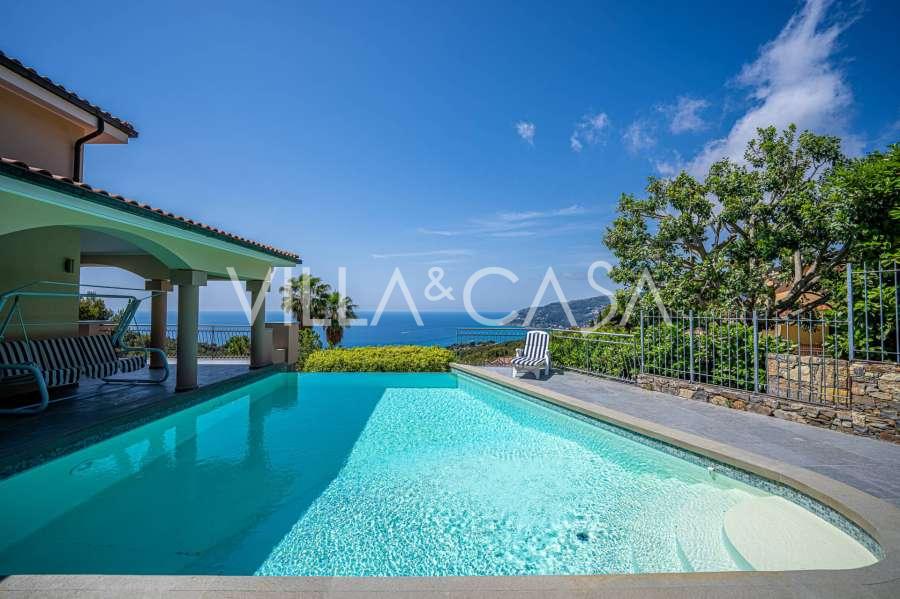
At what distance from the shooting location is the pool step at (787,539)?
309 cm

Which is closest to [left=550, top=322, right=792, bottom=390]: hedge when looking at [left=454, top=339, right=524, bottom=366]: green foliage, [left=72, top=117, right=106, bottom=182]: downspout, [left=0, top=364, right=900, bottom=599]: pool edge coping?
[left=454, top=339, right=524, bottom=366]: green foliage

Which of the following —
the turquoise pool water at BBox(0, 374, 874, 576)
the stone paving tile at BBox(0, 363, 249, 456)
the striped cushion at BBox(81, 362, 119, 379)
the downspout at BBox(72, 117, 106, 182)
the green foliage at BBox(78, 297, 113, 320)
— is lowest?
the turquoise pool water at BBox(0, 374, 874, 576)

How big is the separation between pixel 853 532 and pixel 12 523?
23.3ft

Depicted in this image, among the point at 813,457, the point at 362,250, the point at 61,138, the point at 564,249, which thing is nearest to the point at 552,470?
the point at 813,457

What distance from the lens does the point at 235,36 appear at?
391 inches

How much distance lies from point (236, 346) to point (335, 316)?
20.7ft

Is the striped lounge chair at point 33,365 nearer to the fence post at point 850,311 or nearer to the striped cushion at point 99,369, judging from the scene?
the striped cushion at point 99,369

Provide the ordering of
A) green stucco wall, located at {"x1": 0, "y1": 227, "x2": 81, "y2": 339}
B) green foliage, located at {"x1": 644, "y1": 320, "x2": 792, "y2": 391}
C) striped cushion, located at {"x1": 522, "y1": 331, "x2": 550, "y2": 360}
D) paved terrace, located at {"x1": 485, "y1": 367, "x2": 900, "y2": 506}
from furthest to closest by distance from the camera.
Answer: striped cushion, located at {"x1": 522, "y1": 331, "x2": 550, "y2": 360}, green foliage, located at {"x1": 644, "y1": 320, "x2": 792, "y2": 391}, green stucco wall, located at {"x1": 0, "y1": 227, "x2": 81, "y2": 339}, paved terrace, located at {"x1": 485, "y1": 367, "x2": 900, "y2": 506}

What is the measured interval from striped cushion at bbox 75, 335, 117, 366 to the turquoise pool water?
4.73ft

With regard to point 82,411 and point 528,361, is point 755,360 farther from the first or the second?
point 82,411

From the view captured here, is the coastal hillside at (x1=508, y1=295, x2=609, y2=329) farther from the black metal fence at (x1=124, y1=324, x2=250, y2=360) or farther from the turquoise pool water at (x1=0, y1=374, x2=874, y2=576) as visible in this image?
the black metal fence at (x1=124, y1=324, x2=250, y2=360)

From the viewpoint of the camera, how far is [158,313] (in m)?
11.1

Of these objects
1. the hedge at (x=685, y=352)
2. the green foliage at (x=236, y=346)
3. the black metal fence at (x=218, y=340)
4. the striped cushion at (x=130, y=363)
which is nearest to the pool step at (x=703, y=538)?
the hedge at (x=685, y=352)

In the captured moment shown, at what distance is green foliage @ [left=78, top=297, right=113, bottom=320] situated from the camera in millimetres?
15200
